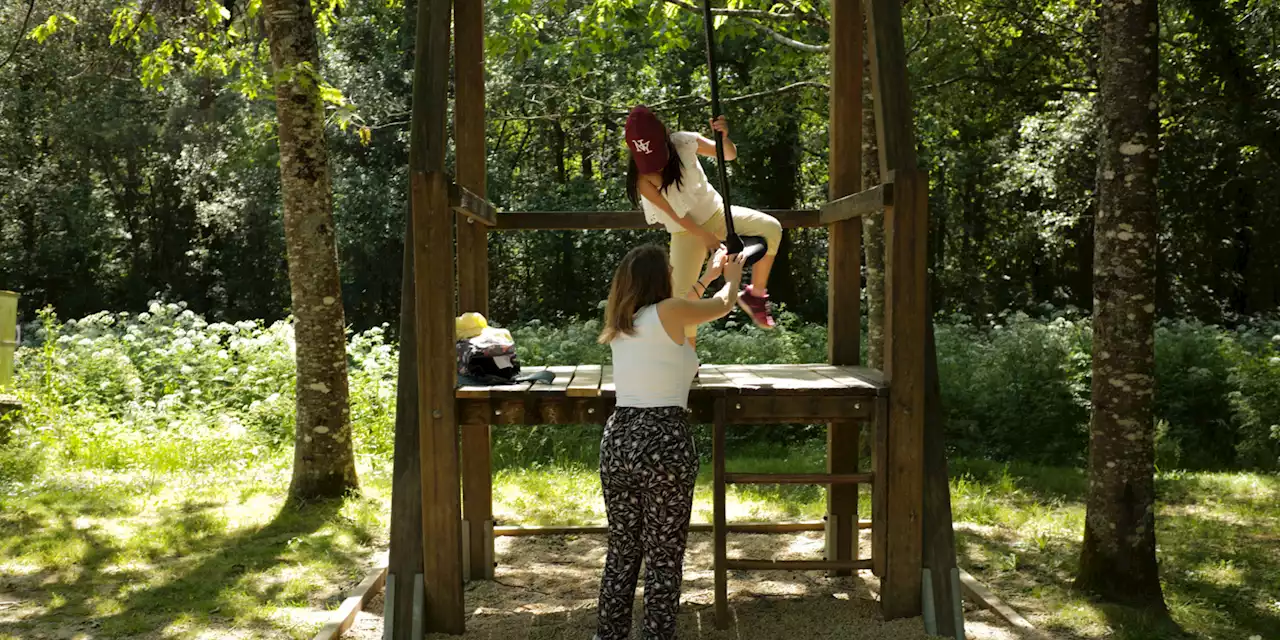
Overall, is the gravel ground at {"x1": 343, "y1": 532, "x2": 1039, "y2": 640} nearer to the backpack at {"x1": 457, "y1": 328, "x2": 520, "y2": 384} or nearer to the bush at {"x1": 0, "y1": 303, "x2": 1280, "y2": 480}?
the backpack at {"x1": 457, "y1": 328, "x2": 520, "y2": 384}

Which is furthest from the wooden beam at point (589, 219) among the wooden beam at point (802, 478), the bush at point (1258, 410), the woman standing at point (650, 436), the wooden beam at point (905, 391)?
the bush at point (1258, 410)

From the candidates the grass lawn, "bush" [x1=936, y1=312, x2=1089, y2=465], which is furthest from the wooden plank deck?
"bush" [x1=936, y1=312, x2=1089, y2=465]

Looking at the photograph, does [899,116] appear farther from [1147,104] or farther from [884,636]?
[884,636]

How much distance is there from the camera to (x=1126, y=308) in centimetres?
554

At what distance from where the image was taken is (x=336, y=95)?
24.0 feet

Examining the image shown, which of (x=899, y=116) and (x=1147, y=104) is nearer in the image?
(x=899, y=116)

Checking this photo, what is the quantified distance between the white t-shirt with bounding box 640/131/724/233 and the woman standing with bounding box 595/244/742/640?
890 mm

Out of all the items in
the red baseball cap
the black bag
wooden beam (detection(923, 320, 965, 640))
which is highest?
the red baseball cap

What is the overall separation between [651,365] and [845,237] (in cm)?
233

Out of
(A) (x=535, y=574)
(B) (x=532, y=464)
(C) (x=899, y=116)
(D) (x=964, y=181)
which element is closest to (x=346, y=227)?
(B) (x=532, y=464)

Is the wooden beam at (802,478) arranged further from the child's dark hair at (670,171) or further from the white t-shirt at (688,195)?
the child's dark hair at (670,171)

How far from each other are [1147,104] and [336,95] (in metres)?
4.79

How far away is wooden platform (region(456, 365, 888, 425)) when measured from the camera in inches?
197

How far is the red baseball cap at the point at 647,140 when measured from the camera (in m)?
5.14
